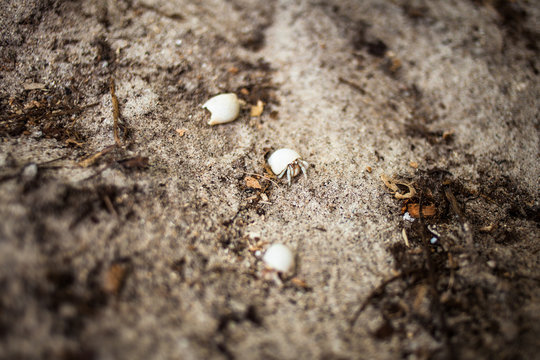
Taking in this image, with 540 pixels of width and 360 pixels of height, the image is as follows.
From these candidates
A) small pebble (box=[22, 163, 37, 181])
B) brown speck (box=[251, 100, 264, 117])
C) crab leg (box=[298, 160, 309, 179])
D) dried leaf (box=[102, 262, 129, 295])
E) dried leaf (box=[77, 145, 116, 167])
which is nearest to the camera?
dried leaf (box=[102, 262, 129, 295])

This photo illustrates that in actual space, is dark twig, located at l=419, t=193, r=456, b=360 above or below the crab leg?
below

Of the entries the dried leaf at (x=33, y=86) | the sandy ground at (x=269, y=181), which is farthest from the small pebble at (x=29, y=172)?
the dried leaf at (x=33, y=86)

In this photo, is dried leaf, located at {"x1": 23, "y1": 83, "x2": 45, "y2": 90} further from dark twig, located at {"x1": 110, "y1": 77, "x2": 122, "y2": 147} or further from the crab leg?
the crab leg

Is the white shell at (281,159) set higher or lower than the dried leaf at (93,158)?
lower

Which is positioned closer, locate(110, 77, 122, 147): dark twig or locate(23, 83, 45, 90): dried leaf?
locate(110, 77, 122, 147): dark twig

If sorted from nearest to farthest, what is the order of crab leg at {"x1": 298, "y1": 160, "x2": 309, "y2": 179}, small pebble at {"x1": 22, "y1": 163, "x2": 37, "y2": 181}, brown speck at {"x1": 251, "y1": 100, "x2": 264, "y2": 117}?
1. small pebble at {"x1": 22, "y1": 163, "x2": 37, "y2": 181}
2. crab leg at {"x1": 298, "y1": 160, "x2": 309, "y2": 179}
3. brown speck at {"x1": 251, "y1": 100, "x2": 264, "y2": 117}

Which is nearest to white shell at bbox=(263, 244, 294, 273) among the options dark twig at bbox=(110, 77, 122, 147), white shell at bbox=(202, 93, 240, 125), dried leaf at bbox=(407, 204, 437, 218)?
dried leaf at bbox=(407, 204, 437, 218)

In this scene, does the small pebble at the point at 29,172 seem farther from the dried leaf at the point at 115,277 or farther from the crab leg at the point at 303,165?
the crab leg at the point at 303,165

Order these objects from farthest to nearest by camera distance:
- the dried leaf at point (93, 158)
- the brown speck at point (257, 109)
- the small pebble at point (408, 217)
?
1. the brown speck at point (257, 109)
2. the small pebble at point (408, 217)
3. the dried leaf at point (93, 158)
